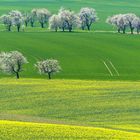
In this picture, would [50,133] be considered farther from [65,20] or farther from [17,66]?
[65,20]

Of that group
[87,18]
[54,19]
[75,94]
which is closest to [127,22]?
[87,18]

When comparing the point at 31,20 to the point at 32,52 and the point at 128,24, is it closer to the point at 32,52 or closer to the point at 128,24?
the point at 128,24

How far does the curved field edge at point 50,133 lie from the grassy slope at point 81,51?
54.8 meters

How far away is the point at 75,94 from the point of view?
5753cm

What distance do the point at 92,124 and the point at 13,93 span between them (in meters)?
13.8

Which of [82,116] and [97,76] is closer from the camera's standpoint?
[82,116]

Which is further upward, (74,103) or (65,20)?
(65,20)

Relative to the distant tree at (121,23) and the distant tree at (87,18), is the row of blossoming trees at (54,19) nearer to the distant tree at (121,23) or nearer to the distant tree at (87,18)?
the distant tree at (87,18)

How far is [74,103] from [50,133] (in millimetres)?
19340

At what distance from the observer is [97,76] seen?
9325 centimetres

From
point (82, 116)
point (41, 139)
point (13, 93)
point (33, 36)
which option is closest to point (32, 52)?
point (33, 36)

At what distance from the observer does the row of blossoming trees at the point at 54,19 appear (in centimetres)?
16100

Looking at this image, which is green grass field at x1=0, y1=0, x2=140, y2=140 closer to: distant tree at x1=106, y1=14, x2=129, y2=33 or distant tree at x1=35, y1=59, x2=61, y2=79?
distant tree at x1=35, y1=59, x2=61, y2=79

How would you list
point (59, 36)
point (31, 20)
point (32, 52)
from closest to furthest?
point (32, 52), point (59, 36), point (31, 20)
